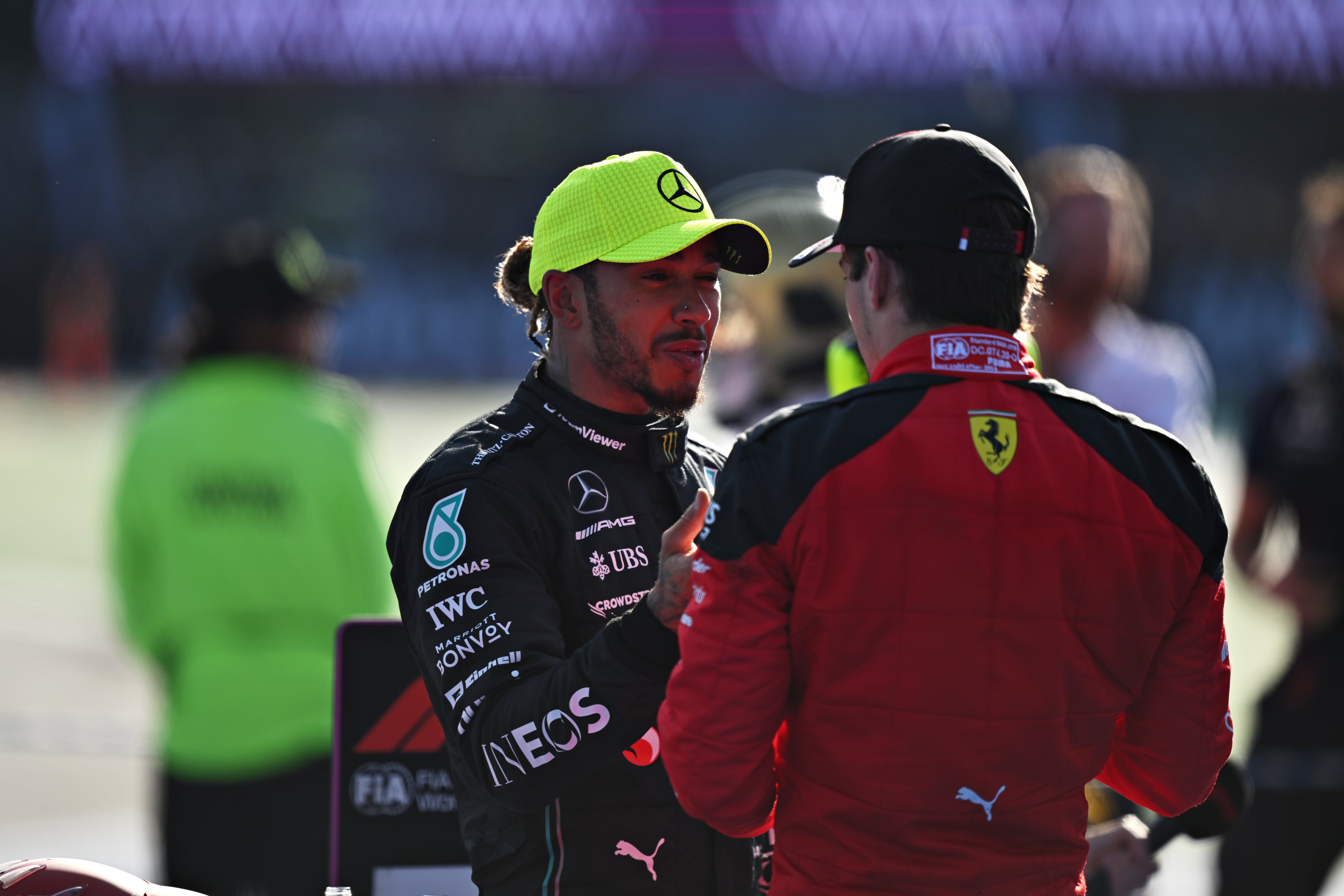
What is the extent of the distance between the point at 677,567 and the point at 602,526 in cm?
46

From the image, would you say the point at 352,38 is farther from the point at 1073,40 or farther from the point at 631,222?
the point at 631,222

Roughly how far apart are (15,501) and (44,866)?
48.4 ft

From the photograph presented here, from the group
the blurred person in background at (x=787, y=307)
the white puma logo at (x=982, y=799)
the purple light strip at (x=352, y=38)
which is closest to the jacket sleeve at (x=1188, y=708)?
the white puma logo at (x=982, y=799)

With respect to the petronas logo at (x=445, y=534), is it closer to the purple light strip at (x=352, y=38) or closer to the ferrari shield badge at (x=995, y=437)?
the ferrari shield badge at (x=995, y=437)

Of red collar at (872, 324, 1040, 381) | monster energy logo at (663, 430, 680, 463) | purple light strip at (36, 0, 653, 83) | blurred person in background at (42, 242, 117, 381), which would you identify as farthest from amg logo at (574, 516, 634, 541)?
blurred person in background at (42, 242, 117, 381)

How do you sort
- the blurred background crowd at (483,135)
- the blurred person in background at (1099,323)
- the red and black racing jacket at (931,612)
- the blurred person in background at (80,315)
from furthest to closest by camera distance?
1. the blurred person in background at (80,315)
2. the blurred background crowd at (483,135)
3. the blurred person in background at (1099,323)
4. the red and black racing jacket at (931,612)

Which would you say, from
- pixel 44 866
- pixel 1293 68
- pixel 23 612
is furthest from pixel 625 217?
pixel 1293 68

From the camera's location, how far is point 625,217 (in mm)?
2408

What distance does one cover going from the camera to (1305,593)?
4641mm

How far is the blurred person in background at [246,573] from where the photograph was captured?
3.99 meters

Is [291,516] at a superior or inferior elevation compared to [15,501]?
superior

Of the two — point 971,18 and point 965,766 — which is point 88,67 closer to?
point 971,18

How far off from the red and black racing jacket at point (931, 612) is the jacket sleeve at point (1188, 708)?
2.8 inches

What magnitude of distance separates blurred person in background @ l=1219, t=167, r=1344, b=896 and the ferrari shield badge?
3.16 meters
